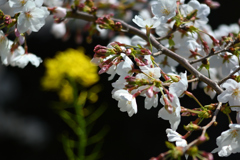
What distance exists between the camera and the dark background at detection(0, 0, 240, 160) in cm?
255

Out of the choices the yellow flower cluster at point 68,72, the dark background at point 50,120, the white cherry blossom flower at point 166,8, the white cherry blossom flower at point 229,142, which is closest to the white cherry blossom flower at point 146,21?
the white cherry blossom flower at point 166,8

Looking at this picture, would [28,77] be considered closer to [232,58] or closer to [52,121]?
[52,121]

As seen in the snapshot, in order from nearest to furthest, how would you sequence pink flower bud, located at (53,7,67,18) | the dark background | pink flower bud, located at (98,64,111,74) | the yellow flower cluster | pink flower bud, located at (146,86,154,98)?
pink flower bud, located at (146,86,154,98), pink flower bud, located at (98,64,111,74), pink flower bud, located at (53,7,67,18), the yellow flower cluster, the dark background

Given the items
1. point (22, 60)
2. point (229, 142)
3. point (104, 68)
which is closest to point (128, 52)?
point (104, 68)

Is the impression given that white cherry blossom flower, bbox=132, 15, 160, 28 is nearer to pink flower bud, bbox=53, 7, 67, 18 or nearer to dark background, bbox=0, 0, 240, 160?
pink flower bud, bbox=53, 7, 67, 18

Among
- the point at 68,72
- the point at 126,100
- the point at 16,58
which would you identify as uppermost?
the point at 126,100

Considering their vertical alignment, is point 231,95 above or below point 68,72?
above

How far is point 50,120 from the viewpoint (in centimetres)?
274

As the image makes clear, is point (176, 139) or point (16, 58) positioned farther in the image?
point (16, 58)

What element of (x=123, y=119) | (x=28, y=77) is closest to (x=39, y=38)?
(x=28, y=77)

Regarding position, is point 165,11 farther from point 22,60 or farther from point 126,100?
point 22,60

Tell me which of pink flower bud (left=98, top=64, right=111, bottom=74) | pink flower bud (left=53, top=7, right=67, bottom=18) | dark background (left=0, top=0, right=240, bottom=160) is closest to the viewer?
pink flower bud (left=98, top=64, right=111, bottom=74)

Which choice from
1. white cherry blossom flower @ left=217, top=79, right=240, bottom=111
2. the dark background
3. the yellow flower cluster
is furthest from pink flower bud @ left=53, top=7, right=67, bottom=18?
the dark background

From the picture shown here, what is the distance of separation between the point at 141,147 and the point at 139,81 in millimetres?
2005
